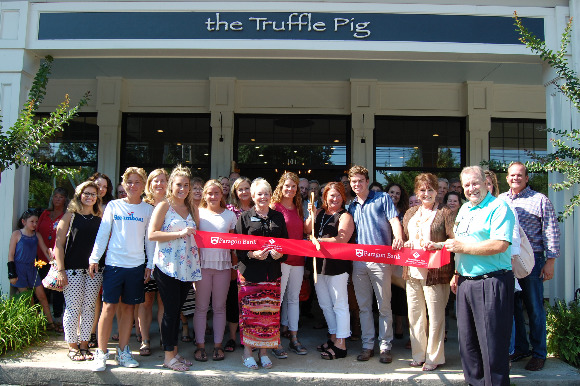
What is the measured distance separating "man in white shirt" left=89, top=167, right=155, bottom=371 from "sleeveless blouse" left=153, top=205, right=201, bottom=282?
22 centimetres

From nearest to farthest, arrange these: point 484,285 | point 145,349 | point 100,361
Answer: point 484,285, point 100,361, point 145,349

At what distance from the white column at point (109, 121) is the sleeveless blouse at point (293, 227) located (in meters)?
4.89

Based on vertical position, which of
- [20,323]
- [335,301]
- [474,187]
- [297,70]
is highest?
[297,70]

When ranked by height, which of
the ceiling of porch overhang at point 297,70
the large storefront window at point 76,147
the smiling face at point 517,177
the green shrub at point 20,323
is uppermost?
the ceiling of porch overhang at point 297,70

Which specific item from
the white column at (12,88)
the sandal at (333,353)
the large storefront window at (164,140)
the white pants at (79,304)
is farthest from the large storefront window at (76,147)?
the sandal at (333,353)

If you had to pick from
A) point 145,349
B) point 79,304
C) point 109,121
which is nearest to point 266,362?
point 145,349

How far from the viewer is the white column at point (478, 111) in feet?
28.1

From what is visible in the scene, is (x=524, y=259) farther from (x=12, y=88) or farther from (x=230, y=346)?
(x=12, y=88)

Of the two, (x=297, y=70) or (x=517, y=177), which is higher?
(x=297, y=70)

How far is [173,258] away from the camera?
4289 millimetres

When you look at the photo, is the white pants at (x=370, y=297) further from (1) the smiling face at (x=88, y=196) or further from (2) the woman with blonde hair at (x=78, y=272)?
(1) the smiling face at (x=88, y=196)

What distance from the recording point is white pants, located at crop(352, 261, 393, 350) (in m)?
4.66

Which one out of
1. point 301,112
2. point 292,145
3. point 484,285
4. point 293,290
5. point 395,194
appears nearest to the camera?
point 484,285

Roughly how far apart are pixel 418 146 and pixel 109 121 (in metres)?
6.00
